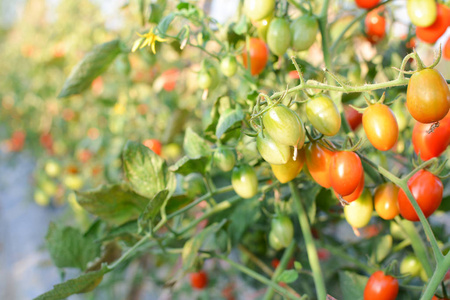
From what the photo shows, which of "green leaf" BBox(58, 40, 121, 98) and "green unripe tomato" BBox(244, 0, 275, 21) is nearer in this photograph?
"green unripe tomato" BBox(244, 0, 275, 21)

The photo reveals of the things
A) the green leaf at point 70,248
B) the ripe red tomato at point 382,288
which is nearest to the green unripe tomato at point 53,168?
the green leaf at point 70,248

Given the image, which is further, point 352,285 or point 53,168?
point 53,168

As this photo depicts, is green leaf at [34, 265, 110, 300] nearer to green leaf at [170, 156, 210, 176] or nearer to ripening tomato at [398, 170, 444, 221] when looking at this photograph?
green leaf at [170, 156, 210, 176]

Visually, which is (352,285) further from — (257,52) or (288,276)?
(257,52)

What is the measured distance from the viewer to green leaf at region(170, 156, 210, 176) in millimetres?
352

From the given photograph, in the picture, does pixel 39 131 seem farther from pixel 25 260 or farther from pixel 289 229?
pixel 289 229

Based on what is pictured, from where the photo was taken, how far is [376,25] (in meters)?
0.54

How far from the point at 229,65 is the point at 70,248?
304 mm

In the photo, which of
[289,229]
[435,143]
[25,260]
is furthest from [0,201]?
[435,143]

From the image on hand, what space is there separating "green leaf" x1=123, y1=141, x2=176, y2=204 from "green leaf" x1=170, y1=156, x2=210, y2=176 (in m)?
0.03

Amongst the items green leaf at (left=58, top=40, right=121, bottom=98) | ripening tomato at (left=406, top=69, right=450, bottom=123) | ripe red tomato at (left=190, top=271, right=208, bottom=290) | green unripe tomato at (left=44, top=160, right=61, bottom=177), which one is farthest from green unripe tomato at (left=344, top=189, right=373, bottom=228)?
green unripe tomato at (left=44, top=160, right=61, bottom=177)

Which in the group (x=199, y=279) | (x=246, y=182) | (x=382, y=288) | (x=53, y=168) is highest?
(x=246, y=182)

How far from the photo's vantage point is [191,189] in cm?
45

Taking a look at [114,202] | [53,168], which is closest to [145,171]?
[114,202]
